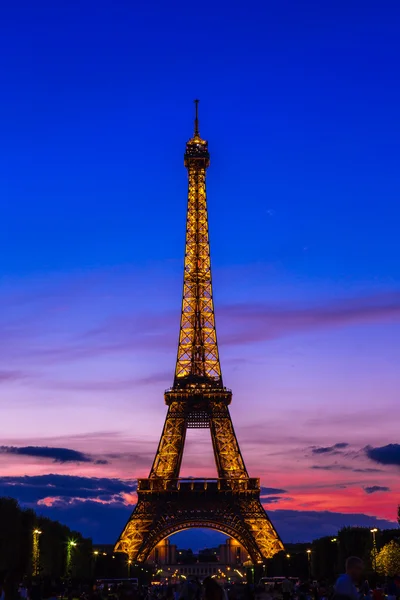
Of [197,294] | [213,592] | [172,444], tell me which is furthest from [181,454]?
[213,592]

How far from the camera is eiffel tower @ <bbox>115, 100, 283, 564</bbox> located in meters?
93.1

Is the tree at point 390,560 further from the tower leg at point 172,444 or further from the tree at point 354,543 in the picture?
the tower leg at point 172,444

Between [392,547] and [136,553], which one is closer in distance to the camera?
[392,547]

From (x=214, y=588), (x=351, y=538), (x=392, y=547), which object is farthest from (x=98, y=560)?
(x=214, y=588)

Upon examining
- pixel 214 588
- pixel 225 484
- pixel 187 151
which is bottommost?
pixel 214 588

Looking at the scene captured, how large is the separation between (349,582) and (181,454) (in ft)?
290

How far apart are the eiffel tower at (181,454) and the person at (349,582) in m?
83.9

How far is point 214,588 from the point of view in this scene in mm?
10172

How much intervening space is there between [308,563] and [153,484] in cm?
2471

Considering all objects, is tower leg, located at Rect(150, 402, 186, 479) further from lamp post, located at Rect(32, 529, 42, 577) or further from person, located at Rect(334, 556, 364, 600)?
person, located at Rect(334, 556, 364, 600)

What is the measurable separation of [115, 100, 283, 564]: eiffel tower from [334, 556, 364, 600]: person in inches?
3305

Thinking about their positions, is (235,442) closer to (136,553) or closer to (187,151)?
(136,553)

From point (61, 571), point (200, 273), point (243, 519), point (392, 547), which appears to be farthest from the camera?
point (200, 273)

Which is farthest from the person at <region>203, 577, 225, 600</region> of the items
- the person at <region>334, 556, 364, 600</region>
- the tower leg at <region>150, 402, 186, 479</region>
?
the tower leg at <region>150, 402, 186, 479</region>
